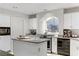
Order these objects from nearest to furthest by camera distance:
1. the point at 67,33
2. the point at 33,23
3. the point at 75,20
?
the point at 33,23
the point at 75,20
the point at 67,33

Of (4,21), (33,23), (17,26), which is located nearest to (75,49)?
(33,23)

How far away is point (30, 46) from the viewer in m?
2.08

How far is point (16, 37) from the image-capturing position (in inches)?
80.4

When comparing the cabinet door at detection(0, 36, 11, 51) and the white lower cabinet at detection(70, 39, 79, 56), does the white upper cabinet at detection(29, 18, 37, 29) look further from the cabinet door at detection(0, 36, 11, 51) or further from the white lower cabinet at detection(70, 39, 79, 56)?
the white lower cabinet at detection(70, 39, 79, 56)

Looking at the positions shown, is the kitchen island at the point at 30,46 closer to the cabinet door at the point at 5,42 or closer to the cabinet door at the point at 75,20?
the cabinet door at the point at 5,42

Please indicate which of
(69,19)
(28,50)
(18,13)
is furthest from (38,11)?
(69,19)

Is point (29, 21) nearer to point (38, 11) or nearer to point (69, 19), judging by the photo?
point (38, 11)

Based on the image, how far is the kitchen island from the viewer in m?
2.05

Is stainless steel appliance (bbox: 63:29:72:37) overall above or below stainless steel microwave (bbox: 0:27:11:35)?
below

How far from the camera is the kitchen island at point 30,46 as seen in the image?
2055 millimetres

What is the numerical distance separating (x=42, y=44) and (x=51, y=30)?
1.29 ft

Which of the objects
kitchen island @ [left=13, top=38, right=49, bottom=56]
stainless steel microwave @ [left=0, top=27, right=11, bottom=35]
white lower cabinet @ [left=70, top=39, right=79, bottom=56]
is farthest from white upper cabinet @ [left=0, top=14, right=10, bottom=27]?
white lower cabinet @ [left=70, top=39, right=79, bottom=56]

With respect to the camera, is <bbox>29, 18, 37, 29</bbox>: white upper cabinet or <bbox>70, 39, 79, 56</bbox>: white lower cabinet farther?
<bbox>70, 39, 79, 56</bbox>: white lower cabinet

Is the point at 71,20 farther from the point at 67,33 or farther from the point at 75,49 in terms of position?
the point at 75,49
